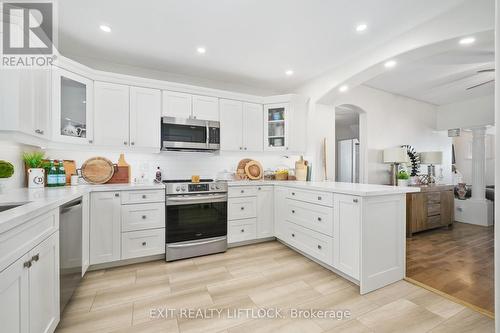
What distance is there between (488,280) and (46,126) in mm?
4578

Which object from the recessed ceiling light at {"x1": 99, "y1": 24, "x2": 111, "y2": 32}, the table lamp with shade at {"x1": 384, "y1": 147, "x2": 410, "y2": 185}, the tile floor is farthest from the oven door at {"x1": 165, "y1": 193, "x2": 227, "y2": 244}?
the table lamp with shade at {"x1": 384, "y1": 147, "x2": 410, "y2": 185}

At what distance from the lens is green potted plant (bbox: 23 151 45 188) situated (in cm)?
215

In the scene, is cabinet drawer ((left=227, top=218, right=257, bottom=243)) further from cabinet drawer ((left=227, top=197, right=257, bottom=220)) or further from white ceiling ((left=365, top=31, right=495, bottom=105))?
white ceiling ((left=365, top=31, right=495, bottom=105))

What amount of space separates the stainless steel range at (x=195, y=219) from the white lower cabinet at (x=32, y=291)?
1288 millimetres

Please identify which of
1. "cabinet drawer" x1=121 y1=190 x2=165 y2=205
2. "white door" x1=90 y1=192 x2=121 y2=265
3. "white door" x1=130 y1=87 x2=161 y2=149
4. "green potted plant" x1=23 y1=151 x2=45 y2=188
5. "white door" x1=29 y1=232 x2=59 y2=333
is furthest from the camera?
"white door" x1=130 y1=87 x2=161 y2=149

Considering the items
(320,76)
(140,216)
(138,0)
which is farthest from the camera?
(320,76)

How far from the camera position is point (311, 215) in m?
2.64

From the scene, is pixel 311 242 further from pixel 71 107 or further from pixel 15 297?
pixel 71 107

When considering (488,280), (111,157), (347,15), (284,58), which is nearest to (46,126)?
(111,157)

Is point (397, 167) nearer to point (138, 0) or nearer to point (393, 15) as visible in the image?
point (393, 15)

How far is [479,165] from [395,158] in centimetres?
224

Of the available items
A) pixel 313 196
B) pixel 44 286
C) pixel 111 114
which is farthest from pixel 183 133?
pixel 44 286

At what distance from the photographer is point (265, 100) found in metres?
3.72

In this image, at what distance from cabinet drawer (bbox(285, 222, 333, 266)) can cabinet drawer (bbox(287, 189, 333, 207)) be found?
36cm
